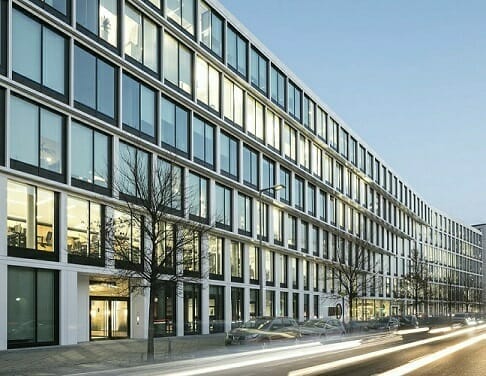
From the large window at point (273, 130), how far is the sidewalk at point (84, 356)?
25.0 meters

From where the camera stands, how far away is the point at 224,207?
50594 mm

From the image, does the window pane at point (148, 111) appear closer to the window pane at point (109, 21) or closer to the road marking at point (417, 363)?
the window pane at point (109, 21)

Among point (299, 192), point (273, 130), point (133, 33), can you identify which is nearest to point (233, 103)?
point (273, 130)

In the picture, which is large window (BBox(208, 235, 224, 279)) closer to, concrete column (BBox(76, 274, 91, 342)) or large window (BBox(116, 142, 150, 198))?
large window (BBox(116, 142, 150, 198))

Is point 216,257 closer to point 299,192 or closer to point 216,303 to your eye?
point 216,303

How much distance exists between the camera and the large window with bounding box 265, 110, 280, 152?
58.8m

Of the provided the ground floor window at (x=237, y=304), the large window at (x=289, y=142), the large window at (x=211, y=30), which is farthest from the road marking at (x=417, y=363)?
the large window at (x=289, y=142)

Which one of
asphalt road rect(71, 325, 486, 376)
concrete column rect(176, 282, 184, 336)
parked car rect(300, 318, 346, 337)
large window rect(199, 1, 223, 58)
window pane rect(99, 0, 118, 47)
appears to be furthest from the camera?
large window rect(199, 1, 223, 58)

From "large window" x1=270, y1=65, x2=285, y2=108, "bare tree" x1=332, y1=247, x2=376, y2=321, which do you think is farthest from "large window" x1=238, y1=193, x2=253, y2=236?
"large window" x1=270, y1=65, x2=285, y2=108

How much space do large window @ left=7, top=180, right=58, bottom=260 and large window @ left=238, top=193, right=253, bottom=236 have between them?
70.1 feet

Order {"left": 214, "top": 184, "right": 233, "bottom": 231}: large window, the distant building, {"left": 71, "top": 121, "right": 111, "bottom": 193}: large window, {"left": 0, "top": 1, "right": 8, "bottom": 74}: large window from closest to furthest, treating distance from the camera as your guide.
Result: {"left": 0, "top": 1, "right": 8, "bottom": 74}: large window → the distant building → {"left": 71, "top": 121, "right": 111, "bottom": 193}: large window → {"left": 214, "top": 184, "right": 233, "bottom": 231}: large window

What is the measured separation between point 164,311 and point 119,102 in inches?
510

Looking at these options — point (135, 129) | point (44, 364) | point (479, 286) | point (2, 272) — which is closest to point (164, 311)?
point (135, 129)

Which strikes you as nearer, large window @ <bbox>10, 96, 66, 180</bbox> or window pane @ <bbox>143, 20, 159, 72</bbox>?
large window @ <bbox>10, 96, 66, 180</bbox>
